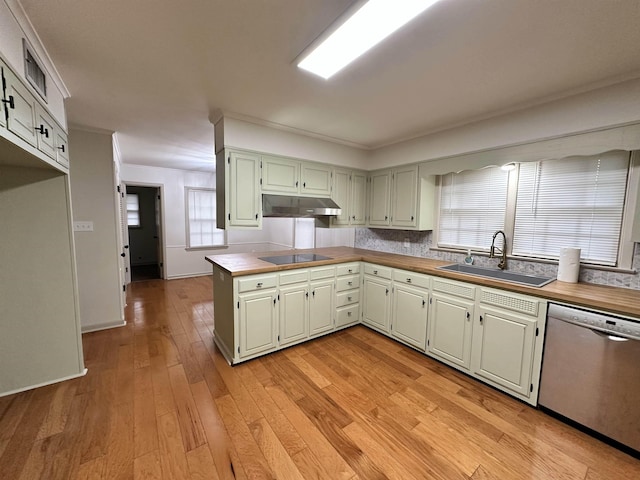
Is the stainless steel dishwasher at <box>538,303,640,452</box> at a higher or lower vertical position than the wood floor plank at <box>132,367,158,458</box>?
higher

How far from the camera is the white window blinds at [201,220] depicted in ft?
19.9

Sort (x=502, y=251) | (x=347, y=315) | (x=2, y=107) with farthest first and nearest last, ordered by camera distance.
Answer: (x=347, y=315) → (x=502, y=251) → (x=2, y=107)

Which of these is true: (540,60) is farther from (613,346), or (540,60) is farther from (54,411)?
(54,411)

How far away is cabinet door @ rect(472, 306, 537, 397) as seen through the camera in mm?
2072

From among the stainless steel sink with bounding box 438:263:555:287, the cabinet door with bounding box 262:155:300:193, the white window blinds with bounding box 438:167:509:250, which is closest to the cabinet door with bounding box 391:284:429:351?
the stainless steel sink with bounding box 438:263:555:287

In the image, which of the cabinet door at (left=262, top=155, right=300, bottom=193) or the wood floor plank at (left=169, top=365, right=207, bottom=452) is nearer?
the wood floor plank at (left=169, top=365, right=207, bottom=452)

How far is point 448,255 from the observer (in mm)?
3246

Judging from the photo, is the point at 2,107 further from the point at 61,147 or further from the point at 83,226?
the point at 83,226

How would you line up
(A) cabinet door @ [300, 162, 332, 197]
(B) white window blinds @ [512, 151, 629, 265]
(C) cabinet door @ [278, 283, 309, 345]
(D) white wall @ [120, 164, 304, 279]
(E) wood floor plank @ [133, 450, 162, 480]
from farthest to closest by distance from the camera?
1. (D) white wall @ [120, 164, 304, 279]
2. (A) cabinet door @ [300, 162, 332, 197]
3. (C) cabinet door @ [278, 283, 309, 345]
4. (B) white window blinds @ [512, 151, 629, 265]
5. (E) wood floor plank @ [133, 450, 162, 480]

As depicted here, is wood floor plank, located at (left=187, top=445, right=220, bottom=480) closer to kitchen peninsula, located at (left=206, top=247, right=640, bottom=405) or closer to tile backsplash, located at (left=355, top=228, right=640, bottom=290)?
kitchen peninsula, located at (left=206, top=247, right=640, bottom=405)

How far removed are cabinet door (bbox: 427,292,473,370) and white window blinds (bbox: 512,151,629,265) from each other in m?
0.89

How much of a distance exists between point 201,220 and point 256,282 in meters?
4.33

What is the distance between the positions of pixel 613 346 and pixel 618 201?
1.22 meters

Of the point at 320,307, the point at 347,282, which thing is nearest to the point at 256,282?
the point at 320,307
